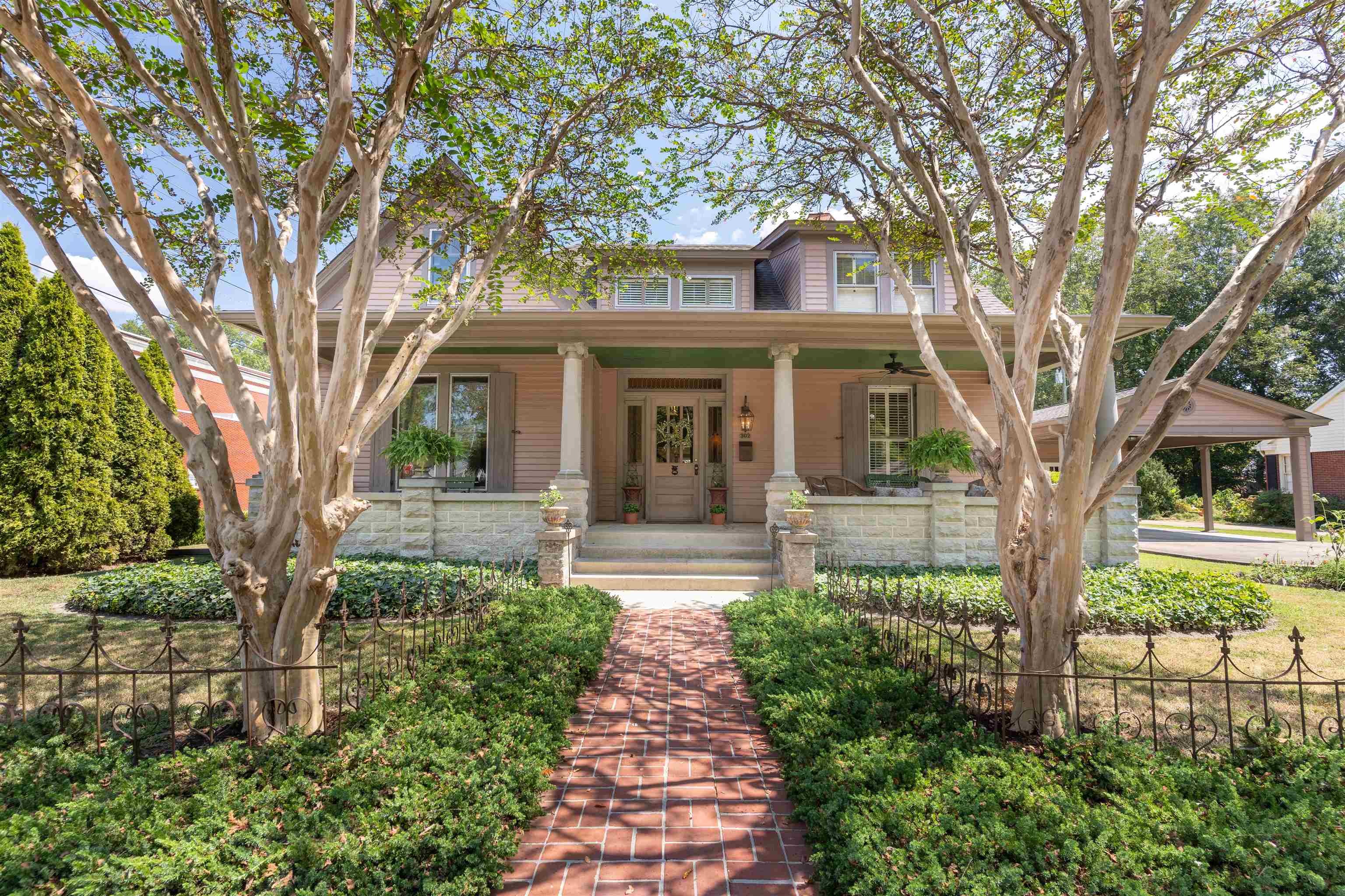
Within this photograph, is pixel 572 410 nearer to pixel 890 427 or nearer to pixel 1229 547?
pixel 890 427

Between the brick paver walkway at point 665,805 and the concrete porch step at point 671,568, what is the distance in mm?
3430

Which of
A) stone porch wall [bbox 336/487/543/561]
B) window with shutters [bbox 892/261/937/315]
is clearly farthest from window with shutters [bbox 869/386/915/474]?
stone porch wall [bbox 336/487/543/561]

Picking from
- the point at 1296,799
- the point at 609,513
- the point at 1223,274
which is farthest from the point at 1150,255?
the point at 1296,799

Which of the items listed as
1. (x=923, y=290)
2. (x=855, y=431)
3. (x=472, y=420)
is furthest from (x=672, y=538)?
(x=923, y=290)

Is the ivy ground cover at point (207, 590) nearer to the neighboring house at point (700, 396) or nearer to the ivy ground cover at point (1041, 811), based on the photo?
the neighboring house at point (700, 396)

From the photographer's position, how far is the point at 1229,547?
43.9 feet

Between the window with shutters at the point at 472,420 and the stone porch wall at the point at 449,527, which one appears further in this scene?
the window with shutters at the point at 472,420

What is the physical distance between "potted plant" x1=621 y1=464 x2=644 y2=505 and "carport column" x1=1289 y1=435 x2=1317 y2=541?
15333mm

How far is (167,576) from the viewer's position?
24.6 ft

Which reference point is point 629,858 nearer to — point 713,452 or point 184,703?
point 184,703

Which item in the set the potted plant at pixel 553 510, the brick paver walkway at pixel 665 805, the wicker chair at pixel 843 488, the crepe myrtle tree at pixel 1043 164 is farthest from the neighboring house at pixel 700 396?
the brick paver walkway at pixel 665 805

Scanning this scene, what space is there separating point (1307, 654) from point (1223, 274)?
2700 cm

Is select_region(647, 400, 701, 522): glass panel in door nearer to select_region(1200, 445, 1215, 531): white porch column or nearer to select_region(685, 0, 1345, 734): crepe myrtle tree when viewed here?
select_region(685, 0, 1345, 734): crepe myrtle tree

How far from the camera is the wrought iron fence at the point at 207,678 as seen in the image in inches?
125
